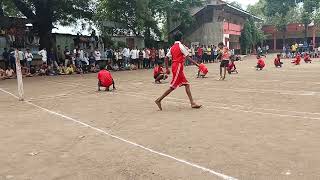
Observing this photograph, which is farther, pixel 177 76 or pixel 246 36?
pixel 246 36

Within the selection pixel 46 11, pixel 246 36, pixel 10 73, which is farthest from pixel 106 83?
pixel 246 36

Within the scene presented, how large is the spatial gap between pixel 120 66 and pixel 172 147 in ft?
82.2

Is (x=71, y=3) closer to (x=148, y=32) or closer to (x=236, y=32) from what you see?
(x=148, y=32)

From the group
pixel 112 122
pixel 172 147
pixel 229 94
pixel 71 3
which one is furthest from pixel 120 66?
pixel 172 147

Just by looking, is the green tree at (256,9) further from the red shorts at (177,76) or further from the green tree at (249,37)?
the red shorts at (177,76)

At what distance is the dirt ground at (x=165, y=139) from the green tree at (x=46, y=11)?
1584cm

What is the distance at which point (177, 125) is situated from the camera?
27.3ft

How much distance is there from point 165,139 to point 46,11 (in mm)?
22754

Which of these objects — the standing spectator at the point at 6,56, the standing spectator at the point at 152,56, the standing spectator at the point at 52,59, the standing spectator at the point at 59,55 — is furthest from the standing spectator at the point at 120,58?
the standing spectator at the point at 6,56

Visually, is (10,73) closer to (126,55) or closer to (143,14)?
(126,55)

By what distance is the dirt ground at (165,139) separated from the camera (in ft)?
17.9

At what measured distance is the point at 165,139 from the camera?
23.5 feet

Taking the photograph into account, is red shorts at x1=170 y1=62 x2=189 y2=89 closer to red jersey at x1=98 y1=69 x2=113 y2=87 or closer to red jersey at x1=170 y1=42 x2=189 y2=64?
red jersey at x1=170 y1=42 x2=189 y2=64

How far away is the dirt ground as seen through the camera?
5445 millimetres
